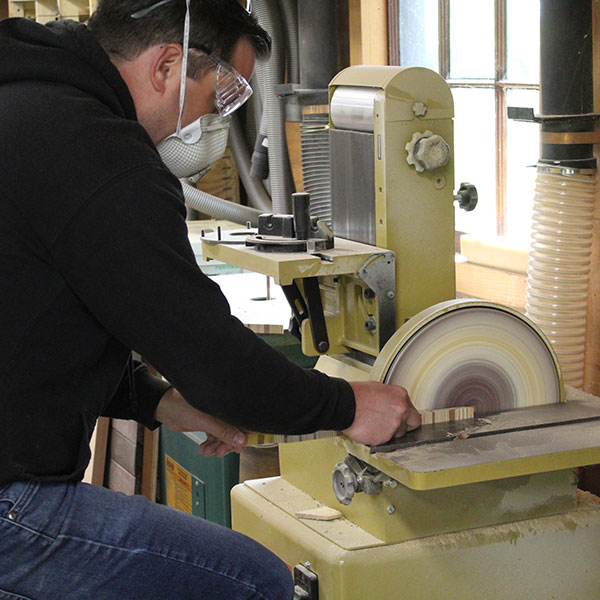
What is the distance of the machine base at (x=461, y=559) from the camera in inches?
64.5

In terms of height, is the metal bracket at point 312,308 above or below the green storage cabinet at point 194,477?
above

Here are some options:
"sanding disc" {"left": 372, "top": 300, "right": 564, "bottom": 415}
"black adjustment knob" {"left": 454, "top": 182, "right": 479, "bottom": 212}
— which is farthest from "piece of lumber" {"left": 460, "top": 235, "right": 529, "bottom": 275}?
"sanding disc" {"left": 372, "top": 300, "right": 564, "bottom": 415}

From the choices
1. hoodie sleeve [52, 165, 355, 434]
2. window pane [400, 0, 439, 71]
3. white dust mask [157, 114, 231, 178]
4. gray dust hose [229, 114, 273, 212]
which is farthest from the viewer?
gray dust hose [229, 114, 273, 212]

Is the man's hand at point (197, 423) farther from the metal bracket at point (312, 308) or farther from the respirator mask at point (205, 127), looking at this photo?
the respirator mask at point (205, 127)

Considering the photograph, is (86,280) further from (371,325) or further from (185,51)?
(371,325)

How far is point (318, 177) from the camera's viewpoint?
2.92 metres

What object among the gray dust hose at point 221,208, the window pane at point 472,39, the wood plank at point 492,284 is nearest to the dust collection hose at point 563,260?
the wood plank at point 492,284

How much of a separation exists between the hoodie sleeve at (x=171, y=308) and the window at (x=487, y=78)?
1.51 metres

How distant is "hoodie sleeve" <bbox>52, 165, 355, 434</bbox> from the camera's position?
1.28 meters

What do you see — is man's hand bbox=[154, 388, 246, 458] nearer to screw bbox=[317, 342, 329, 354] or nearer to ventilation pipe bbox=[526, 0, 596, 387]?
screw bbox=[317, 342, 329, 354]

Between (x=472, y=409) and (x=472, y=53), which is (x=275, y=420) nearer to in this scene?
(x=472, y=409)

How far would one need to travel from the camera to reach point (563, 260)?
2.09 meters

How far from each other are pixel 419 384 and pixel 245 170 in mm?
2578

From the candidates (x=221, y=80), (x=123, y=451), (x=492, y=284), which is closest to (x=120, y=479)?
(x=123, y=451)
